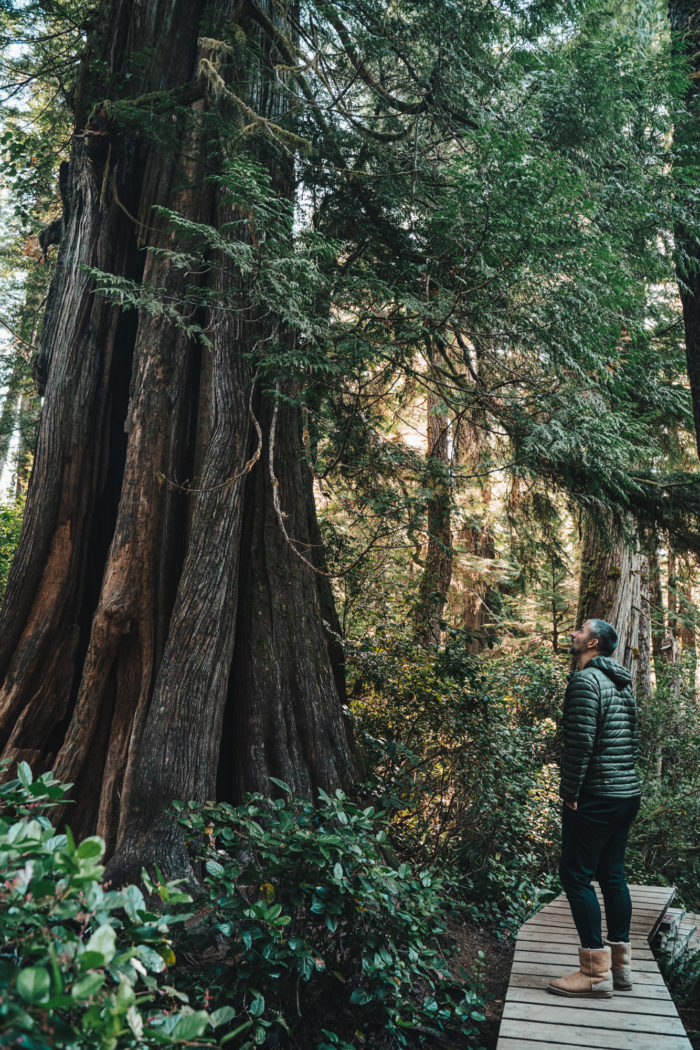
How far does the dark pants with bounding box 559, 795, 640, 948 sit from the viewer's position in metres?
3.59

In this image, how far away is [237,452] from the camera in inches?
198

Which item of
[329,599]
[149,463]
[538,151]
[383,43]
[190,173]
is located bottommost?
[329,599]

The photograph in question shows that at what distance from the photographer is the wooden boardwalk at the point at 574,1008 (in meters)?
3.09

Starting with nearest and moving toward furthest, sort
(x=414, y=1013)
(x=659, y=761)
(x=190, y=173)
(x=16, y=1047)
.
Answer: (x=16, y=1047)
(x=414, y=1013)
(x=190, y=173)
(x=659, y=761)

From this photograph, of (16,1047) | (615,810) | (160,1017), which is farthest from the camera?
(615,810)

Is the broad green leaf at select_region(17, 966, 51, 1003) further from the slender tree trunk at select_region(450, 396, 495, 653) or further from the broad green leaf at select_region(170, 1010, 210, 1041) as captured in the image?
the slender tree trunk at select_region(450, 396, 495, 653)

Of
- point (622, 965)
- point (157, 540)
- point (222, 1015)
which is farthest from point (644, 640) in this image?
point (222, 1015)

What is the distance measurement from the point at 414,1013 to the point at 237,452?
11.7ft

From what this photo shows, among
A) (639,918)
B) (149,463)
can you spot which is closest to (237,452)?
(149,463)

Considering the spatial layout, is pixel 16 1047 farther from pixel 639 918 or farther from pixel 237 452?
pixel 639 918

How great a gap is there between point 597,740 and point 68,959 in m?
3.04

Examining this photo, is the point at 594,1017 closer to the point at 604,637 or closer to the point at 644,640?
the point at 604,637

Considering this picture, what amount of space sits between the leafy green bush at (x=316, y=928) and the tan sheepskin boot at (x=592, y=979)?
512 millimetres

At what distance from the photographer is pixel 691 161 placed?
5434 millimetres
